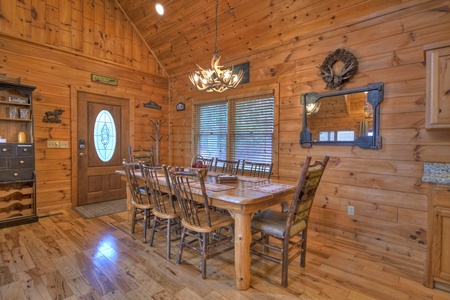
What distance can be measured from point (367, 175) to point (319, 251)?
108 cm

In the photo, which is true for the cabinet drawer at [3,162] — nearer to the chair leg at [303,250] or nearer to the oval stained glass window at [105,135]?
the oval stained glass window at [105,135]

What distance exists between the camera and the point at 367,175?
2857mm

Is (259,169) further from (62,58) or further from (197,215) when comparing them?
(62,58)

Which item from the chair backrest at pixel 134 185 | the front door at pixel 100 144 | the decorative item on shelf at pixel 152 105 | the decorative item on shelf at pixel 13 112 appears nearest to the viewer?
the chair backrest at pixel 134 185

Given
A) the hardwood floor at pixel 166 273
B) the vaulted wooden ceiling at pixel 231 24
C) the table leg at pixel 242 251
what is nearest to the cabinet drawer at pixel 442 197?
the hardwood floor at pixel 166 273

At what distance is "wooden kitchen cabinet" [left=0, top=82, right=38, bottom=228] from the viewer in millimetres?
3305

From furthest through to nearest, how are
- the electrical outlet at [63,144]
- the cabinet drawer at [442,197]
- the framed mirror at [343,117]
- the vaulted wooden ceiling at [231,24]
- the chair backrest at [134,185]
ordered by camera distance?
the electrical outlet at [63,144] < the vaulted wooden ceiling at [231,24] < the chair backrest at [134,185] < the framed mirror at [343,117] < the cabinet drawer at [442,197]

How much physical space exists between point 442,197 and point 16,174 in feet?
16.2

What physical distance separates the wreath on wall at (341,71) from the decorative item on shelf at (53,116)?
14.1 feet

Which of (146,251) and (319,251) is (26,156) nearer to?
(146,251)

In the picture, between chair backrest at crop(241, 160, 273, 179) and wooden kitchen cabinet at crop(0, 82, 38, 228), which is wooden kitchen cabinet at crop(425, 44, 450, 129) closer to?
chair backrest at crop(241, 160, 273, 179)

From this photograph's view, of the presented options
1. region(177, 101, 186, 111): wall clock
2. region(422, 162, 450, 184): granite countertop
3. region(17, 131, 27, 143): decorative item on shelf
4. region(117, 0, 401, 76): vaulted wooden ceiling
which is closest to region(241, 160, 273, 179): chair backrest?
region(422, 162, 450, 184): granite countertop

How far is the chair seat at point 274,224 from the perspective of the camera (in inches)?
81.7

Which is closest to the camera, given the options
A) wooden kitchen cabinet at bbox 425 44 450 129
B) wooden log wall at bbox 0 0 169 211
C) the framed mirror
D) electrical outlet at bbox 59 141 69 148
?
wooden kitchen cabinet at bbox 425 44 450 129
